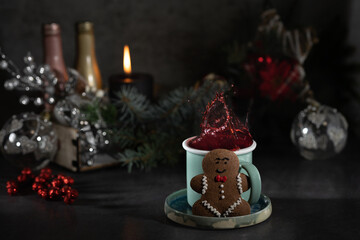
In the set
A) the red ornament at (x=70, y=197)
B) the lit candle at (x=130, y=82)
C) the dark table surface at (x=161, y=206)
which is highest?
the lit candle at (x=130, y=82)

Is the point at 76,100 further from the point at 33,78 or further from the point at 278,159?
the point at 278,159

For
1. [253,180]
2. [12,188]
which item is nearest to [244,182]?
[253,180]

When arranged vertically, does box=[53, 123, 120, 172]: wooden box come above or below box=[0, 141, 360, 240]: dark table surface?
above

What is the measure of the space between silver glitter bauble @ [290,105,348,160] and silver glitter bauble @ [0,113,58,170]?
44 cm

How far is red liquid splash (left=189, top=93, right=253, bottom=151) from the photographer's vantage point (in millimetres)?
653

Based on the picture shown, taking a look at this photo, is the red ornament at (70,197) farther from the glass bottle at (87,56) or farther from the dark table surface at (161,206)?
the glass bottle at (87,56)

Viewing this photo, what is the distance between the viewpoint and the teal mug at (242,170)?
62 centimetres

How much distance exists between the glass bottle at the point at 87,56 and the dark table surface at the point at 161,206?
21 cm

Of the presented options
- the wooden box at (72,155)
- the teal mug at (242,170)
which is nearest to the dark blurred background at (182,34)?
the wooden box at (72,155)

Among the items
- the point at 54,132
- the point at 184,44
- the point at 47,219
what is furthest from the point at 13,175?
the point at 184,44

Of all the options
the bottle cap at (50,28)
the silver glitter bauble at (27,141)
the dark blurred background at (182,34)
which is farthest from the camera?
the dark blurred background at (182,34)

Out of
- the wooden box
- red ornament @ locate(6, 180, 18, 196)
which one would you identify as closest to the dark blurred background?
the wooden box

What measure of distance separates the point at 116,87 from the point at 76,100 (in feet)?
0.25

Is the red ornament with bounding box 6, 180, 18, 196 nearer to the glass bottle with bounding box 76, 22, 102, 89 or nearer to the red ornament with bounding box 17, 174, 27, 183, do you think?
the red ornament with bounding box 17, 174, 27, 183
